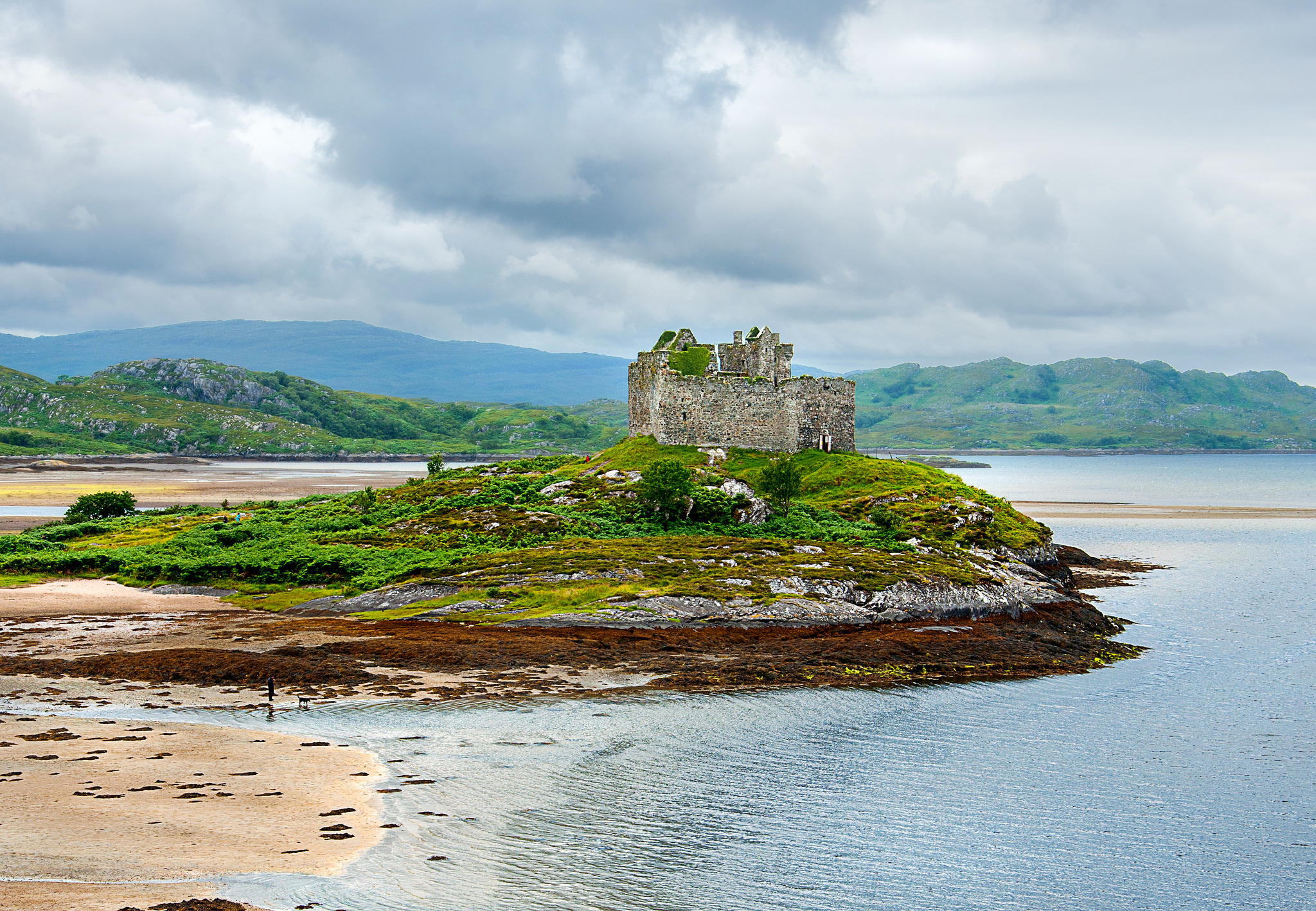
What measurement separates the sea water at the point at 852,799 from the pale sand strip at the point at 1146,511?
94673 mm

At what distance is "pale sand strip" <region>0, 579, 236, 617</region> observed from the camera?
50281 millimetres

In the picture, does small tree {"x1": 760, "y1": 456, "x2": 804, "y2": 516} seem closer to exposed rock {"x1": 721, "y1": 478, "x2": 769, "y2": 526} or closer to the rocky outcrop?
exposed rock {"x1": 721, "y1": 478, "x2": 769, "y2": 526}

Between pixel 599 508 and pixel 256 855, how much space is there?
4853 centimetres

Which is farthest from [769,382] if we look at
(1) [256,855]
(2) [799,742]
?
(1) [256,855]

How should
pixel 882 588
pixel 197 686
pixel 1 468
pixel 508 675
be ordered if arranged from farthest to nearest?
pixel 1 468 < pixel 882 588 < pixel 508 675 < pixel 197 686

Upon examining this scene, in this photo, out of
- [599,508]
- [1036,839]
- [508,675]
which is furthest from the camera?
[599,508]

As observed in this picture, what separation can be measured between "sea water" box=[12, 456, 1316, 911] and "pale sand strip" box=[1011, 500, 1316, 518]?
94.7 m

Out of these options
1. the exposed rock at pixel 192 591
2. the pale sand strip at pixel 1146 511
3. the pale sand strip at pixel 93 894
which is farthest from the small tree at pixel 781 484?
the pale sand strip at pixel 1146 511

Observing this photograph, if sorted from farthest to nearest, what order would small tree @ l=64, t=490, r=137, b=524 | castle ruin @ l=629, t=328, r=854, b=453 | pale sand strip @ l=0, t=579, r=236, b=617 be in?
small tree @ l=64, t=490, r=137, b=524 → castle ruin @ l=629, t=328, r=854, b=453 → pale sand strip @ l=0, t=579, r=236, b=617

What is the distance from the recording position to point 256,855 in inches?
837

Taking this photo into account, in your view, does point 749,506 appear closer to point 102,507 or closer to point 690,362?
point 690,362

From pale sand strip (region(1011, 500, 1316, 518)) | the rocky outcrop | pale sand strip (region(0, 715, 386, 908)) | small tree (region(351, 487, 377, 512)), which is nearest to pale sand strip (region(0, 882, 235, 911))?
pale sand strip (region(0, 715, 386, 908))

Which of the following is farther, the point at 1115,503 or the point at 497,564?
the point at 1115,503

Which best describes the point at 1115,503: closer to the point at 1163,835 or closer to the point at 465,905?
the point at 1163,835
